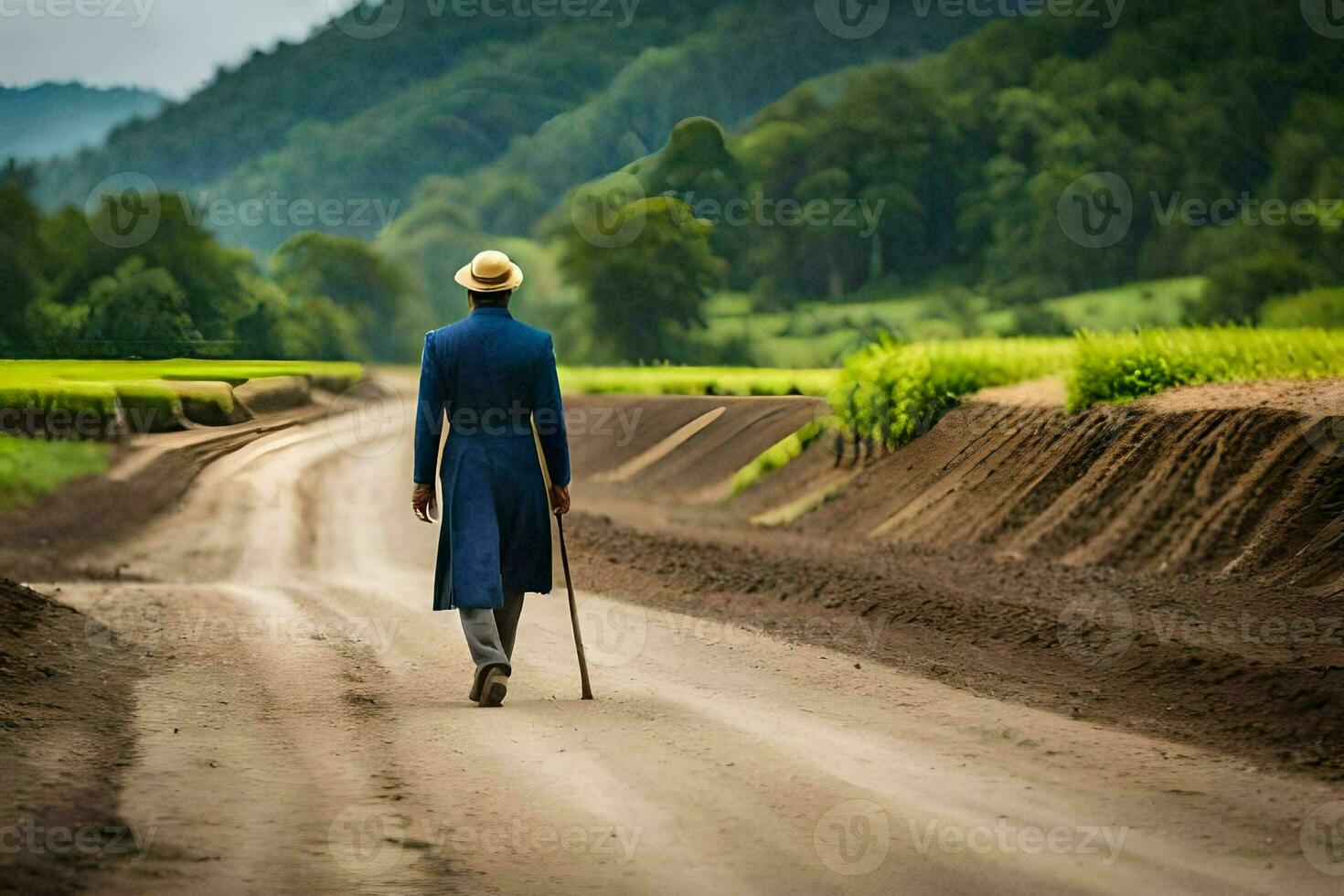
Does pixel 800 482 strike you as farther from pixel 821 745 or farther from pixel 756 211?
pixel 756 211

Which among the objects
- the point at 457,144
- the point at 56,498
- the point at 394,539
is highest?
the point at 457,144

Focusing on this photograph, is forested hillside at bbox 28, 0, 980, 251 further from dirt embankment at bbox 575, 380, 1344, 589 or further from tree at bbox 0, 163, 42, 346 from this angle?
dirt embankment at bbox 575, 380, 1344, 589

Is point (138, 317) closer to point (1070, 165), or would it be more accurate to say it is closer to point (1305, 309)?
point (1305, 309)

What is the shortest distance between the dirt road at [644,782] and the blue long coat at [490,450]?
28.4 inches

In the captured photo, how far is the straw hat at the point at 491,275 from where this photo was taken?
26.0 feet

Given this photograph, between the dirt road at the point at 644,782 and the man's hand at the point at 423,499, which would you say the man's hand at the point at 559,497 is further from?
the dirt road at the point at 644,782

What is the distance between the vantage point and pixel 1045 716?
764 centimetres

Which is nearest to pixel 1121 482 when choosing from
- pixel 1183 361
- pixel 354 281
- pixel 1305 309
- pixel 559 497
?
pixel 1183 361

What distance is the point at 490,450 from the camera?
316 inches

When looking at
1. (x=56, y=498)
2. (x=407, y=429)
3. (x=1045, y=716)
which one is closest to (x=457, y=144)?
(x=407, y=429)

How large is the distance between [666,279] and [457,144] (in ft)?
23.9

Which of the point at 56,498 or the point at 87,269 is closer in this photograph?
the point at 56,498

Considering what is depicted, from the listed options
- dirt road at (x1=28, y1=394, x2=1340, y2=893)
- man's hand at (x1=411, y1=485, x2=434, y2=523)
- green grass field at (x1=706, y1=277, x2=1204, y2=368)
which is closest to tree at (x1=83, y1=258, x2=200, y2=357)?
dirt road at (x1=28, y1=394, x2=1340, y2=893)

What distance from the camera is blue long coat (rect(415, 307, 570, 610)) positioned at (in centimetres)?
787
